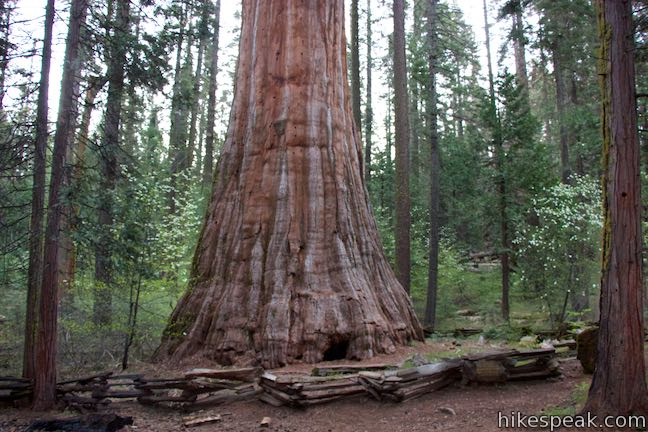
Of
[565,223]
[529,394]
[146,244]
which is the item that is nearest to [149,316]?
[146,244]

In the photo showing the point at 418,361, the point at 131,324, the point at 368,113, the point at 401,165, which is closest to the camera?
the point at 418,361

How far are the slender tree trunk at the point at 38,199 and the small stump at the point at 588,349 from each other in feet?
25.5

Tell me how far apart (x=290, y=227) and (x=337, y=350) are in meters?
2.23

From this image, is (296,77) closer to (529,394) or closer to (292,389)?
(292,389)

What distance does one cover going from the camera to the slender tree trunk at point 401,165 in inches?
593

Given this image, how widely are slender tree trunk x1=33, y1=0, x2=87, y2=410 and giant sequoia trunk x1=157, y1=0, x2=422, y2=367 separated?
1974 millimetres

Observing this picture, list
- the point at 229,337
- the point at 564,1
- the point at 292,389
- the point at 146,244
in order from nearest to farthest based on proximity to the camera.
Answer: the point at 292,389
the point at 229,337
the point at 146,244
the point at 564,1

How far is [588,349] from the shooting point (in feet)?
23.5

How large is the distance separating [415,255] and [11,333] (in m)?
14.3

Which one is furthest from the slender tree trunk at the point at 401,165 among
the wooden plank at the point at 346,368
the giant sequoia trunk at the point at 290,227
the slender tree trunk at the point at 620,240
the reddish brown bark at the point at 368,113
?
the reddish brown bark at the point at 368,113

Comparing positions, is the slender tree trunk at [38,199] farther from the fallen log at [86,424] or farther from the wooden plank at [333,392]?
the wooden plank at [333,392]

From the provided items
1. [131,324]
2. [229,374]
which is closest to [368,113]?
[131,324]

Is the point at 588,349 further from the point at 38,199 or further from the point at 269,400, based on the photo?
the point at 38,199

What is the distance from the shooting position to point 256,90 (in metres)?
10.0
